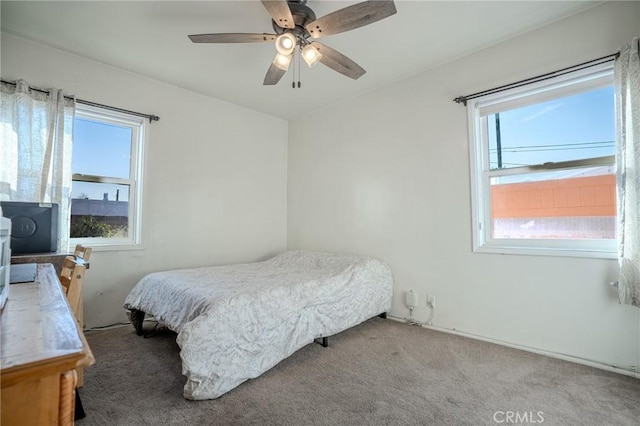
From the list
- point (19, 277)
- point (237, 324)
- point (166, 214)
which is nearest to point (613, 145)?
point (237, 324)

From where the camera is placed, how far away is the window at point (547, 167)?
2.13 metres

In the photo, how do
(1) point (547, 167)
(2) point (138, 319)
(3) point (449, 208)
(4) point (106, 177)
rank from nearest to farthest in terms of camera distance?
(1) point (547, 167) → (2) point (138, 319) → (3) point (449, 208) → (4) point (106, 177)

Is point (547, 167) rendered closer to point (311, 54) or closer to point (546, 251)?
point (546, 251)

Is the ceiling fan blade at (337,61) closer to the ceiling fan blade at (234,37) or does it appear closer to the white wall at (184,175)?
the ceiling fan blade at (234,37)

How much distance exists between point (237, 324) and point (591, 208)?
2.65m

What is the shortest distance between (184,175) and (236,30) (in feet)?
5.50

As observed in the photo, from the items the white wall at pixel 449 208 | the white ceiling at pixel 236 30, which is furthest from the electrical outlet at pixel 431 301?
the white ceiling at pixel 236 30

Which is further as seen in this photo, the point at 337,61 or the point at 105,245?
the point at 105,245

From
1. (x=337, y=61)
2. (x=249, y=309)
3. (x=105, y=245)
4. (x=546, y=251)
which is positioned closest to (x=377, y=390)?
(x=249, y=309)

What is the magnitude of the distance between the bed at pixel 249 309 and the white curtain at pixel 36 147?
108 cm

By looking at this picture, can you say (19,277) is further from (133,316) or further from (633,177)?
(633,177)

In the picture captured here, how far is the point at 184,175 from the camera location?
3.34 metres

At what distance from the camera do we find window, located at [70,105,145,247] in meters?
2.80

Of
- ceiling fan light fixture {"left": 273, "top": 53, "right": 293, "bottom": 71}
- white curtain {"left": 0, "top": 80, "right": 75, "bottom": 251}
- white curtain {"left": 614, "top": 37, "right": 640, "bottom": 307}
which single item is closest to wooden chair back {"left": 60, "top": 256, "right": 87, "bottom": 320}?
white curtain {"left": 0, "top": 80, "right": 75, "bottom": 251}
